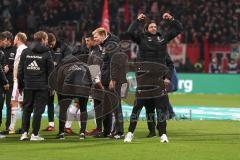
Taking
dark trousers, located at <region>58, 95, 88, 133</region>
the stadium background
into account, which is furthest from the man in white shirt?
dark trousers, located at <region>58, 95, 88, 133</region>

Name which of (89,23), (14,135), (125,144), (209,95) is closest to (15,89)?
(14,135)

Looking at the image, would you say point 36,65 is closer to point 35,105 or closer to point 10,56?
point 35,105

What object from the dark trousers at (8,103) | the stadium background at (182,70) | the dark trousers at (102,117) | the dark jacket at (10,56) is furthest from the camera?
the dark trousers at (8,103)

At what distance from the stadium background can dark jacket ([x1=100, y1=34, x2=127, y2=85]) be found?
142 centimetres

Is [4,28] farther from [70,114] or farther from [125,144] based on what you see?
[125,144]

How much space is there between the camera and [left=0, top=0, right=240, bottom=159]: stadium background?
12.9 m

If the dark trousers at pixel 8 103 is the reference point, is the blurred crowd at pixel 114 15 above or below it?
above

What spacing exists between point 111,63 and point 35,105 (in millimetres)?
1850

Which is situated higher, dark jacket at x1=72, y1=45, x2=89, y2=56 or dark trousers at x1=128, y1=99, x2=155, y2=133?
dark jacket at x1=72, y1=45, x2=89, y2=56

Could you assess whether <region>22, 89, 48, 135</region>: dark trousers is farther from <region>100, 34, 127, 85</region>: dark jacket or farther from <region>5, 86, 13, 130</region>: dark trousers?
<region>5, 86, 13, 130</region>: dark trousers

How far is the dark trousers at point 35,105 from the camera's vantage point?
14.7 meters

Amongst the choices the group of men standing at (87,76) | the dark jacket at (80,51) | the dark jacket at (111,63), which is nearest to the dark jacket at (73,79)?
the group of men standing at (87,76)

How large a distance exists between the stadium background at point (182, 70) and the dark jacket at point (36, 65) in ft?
4.02

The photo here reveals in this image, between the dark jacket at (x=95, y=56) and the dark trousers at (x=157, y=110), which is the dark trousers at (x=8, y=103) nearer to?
the dark jacket at (x=95, y=56)
